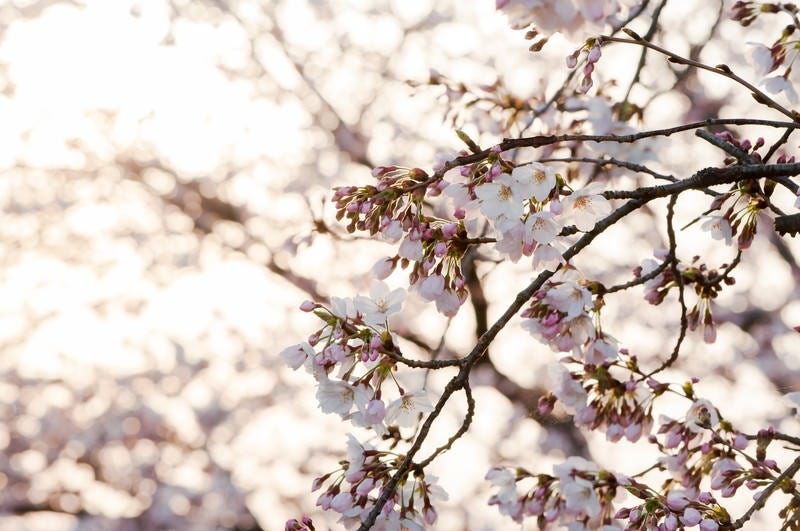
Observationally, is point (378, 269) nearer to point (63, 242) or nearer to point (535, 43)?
point (535, 43)

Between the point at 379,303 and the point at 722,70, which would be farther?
the point at 379,303

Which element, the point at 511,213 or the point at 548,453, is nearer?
the point at 511,213

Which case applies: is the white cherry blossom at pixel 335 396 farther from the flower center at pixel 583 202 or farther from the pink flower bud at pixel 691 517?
the pink flower bud at pixel 691 517

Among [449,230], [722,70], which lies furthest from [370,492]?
[722,70]

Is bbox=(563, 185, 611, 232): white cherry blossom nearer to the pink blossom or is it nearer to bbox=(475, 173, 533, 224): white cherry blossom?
bbox=(475, 173, 533, 224): white cherry blossom

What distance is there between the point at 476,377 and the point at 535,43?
219 inches

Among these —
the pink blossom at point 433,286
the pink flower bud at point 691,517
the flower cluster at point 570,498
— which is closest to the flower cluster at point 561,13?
the pink blossom at point 433,286

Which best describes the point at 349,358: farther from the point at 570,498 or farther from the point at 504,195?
the point at 570,498

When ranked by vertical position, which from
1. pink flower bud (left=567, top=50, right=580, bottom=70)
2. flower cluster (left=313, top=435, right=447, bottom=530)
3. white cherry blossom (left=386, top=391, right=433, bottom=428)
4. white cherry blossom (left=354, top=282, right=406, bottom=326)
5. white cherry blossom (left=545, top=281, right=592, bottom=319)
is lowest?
flower cluster (left=313, top=435, right=447, bottom=530)

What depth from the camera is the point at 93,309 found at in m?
8.45

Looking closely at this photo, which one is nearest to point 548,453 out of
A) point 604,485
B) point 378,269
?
point 604,485

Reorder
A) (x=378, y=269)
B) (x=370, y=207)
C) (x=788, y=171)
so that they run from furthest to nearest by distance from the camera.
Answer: (x=378, y=269), (x=370, y=207), (x=788, y=171)

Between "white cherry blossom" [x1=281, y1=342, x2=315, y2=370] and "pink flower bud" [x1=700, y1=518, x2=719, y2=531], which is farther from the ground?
"pink flower bud" [x1=700, y1=518, x2=719, y2=531]

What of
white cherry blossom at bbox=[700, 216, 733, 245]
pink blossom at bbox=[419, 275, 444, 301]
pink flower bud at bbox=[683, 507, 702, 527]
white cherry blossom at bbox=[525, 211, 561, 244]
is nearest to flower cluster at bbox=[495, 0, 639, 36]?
white cherry blossom at bbox=[525, 211, 561, 244]
